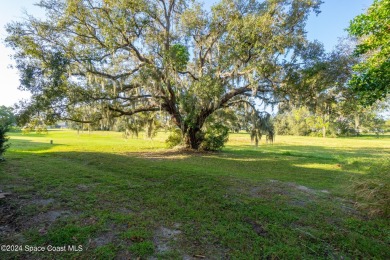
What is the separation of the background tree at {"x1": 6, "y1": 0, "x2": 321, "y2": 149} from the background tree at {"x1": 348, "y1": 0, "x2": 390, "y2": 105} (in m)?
5.07

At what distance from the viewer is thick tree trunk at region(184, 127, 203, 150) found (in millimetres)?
15680

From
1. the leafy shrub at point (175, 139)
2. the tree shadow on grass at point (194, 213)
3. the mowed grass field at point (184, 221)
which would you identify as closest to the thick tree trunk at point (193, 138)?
the leafy shrub at point (175, 139)

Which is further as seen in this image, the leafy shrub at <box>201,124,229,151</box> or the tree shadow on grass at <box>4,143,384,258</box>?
the leafy shrub at <box>201,124,229,151</box>

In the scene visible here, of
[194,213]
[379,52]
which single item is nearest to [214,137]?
[379,52]

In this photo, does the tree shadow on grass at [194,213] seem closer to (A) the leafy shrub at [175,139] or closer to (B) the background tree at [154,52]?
(B) the background tree at [154,52]

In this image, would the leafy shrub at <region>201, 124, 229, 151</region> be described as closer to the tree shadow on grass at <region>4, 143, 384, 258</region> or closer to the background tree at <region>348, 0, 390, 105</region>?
the tree shadow on grass at <region>4, 143, 384, 258</region>

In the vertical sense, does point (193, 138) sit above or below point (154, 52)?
below

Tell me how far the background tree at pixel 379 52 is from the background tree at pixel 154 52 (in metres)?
5.07

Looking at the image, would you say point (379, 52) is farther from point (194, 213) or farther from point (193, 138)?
point (193, 138)

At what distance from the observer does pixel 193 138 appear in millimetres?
15969

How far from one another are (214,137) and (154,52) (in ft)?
23.5

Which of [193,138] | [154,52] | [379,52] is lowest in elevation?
[193,138]

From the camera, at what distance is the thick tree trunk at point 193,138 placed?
51.4 ft

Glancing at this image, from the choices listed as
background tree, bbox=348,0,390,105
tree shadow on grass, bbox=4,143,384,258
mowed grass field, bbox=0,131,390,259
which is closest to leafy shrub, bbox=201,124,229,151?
tree shadow on grass, bbox=4,143,384,258
